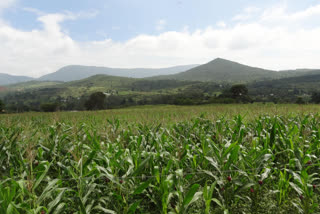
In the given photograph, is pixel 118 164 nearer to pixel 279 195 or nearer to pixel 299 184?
pixel 279 195

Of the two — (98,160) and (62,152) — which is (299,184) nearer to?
(98,160)

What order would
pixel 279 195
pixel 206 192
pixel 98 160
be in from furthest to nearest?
1. pixel 98 160
2. pixel 279 195
3. pixel 206 192

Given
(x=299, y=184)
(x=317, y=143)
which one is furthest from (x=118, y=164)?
(x=317, y=143)

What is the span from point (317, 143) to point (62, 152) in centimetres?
732

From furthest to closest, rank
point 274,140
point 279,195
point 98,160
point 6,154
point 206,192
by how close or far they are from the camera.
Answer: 1. point 274,140
2. point 6,154
3. point 98,160
4. point 279,195
5. point 206,192

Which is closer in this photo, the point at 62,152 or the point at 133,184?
the point at 133,184

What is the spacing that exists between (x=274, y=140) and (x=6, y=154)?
7514 mm

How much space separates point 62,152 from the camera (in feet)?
18.1

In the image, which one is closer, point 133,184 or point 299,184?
point 299,184

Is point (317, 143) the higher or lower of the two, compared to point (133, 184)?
higher

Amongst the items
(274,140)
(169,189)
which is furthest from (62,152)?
(274,140)

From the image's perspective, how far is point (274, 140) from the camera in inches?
213

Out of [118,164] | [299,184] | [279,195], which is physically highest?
[118,164]

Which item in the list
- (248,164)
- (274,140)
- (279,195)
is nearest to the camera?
(279,195)
